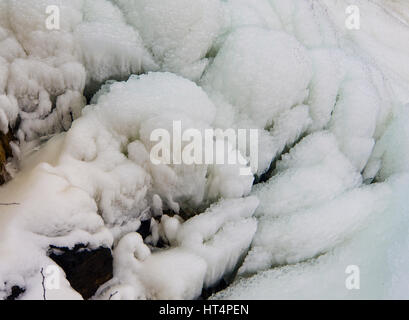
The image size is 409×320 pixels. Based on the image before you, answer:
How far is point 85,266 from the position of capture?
217cm

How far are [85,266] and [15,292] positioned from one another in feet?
1.08

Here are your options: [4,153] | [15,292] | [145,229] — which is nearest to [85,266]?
[15,292]

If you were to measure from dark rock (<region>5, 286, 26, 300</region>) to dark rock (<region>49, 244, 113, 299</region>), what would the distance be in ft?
0.61

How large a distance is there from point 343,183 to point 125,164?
1.41m

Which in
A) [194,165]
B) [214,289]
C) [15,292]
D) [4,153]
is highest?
[194,165]

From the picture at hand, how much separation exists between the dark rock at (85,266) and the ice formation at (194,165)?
0.04 m
